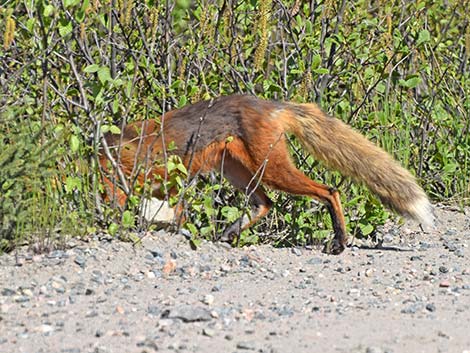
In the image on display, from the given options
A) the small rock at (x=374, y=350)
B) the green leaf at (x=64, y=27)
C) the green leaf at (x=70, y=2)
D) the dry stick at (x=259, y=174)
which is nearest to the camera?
the small rock at (x=374, y=350)

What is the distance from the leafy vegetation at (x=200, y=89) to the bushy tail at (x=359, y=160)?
22 cm

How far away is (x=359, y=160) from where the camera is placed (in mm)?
7926

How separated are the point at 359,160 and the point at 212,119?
1.20 metres

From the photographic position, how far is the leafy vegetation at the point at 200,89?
6.85 m

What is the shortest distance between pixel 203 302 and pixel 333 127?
260 centimetres

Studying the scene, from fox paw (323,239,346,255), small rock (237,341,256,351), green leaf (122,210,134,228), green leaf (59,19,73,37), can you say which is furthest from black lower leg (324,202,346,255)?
small rock (237,341,256,351)

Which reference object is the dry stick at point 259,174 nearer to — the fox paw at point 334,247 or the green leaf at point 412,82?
the fox paw at point 334,247

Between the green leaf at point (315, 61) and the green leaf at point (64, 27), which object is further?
the green leaf at point (315, 61)

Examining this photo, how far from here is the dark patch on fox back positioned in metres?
7.88

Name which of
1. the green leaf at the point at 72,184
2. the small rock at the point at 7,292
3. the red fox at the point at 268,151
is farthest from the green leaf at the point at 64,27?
the small rock at the point at 7,292

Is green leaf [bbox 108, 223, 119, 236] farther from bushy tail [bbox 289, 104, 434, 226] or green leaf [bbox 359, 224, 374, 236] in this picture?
green leaf [bbox 359, 224, 374, 236]

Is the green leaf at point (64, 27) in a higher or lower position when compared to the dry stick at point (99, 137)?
higher

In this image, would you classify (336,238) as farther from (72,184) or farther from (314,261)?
(72,184)

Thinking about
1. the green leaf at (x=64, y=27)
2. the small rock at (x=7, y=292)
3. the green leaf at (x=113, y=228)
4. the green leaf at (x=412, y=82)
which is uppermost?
the green leaf at (x=64, y=27)
